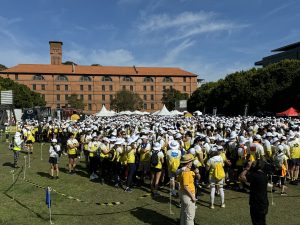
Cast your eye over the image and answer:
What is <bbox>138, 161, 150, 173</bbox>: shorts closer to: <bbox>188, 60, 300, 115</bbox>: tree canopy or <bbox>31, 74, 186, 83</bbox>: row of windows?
<bbox>188, 60, 300, 115</bbox>: tree canopy

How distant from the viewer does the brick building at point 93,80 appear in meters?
107

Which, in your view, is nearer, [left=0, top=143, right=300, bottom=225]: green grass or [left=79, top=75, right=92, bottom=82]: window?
[left=0, top=143, right=300, bottom=225]: green grass

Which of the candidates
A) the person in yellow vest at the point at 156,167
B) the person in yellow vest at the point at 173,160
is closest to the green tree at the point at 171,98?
the person in yellow vest at the point at 156,167

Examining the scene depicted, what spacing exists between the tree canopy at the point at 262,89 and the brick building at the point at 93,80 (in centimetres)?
5080

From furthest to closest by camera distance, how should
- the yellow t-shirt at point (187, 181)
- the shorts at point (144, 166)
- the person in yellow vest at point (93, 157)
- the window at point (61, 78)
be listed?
the window at point (61, 78)
the person in yellow vest at point (93, 157)
the shorts at point (144, 166)
the yellow t-shirt at point (187, 181)

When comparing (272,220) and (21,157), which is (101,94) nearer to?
(21,157)

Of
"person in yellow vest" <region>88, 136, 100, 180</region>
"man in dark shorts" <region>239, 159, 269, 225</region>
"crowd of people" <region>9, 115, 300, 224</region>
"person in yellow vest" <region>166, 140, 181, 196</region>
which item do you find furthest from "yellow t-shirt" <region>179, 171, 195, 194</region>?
"person in yellow vest" <region>88, 136, 100, 180</region>

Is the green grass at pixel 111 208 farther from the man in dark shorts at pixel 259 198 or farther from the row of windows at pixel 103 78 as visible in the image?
the row of windows at pixel 103 78

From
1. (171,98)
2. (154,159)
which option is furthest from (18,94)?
(154,159)

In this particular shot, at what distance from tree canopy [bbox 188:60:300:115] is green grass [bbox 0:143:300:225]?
41.5m

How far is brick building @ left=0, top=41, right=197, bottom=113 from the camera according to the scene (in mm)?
107312

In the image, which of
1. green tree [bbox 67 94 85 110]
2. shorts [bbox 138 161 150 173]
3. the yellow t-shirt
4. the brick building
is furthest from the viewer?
the brick building

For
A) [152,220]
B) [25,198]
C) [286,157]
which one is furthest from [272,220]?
[25,198]

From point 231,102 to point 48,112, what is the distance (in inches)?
1346
